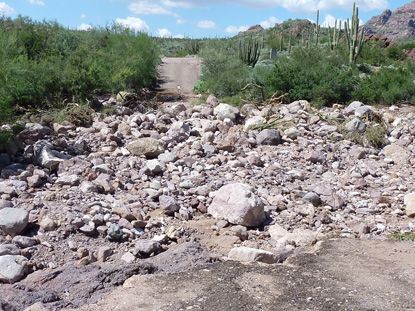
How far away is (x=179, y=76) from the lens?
23656 mm

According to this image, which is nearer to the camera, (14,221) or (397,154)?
(14,221)

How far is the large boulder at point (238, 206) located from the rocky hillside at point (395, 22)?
391ft

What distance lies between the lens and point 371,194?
24.9ft

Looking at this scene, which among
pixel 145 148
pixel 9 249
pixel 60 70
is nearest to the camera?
pixel 9 249

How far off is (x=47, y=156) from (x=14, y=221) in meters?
2.39

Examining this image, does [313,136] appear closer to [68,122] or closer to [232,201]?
[232,201]

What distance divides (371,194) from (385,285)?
10.00ft

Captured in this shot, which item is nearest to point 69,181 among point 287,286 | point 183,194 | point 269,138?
point 183,194

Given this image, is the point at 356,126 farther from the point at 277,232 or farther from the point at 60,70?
the point at 60,70

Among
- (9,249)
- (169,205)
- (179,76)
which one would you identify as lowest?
(9,249)

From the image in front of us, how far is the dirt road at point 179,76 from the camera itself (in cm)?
1967

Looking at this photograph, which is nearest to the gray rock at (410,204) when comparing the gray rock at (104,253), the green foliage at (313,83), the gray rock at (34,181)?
the gray rock at (104,253)

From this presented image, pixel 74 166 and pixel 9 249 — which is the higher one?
pixel 74 166

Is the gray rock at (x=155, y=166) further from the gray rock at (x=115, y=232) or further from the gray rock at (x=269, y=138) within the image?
the gray rock at (x=269, y=138)
